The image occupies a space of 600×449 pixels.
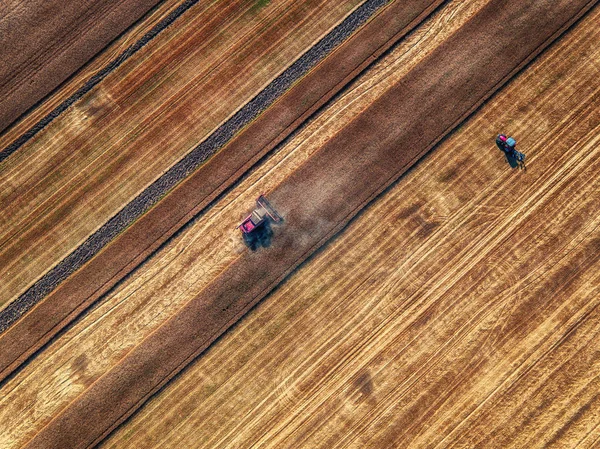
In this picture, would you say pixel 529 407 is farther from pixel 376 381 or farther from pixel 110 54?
pixel 110 54

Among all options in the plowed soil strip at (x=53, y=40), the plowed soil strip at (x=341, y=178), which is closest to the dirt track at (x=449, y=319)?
the plowed soil strip at (x=341, y=178)

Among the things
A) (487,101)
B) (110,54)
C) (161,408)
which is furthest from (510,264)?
(110,54)

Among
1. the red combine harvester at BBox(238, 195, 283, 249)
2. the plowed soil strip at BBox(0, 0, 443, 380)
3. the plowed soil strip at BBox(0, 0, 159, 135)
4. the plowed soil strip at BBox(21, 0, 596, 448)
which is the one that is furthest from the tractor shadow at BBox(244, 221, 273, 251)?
the plowed soil strip at BBox(0, 0, 159, 135)

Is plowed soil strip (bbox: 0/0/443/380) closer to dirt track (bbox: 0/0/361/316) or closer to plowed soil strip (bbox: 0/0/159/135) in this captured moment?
dirt track (bbox: 0/0/361/316)

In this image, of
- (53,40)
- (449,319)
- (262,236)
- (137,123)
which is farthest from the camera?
(53,40)

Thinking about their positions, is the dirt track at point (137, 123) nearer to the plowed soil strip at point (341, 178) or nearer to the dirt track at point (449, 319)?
the plowed soil strip at point (341, 178)

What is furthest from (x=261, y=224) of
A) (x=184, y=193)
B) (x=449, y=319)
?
(x=449, y=319)

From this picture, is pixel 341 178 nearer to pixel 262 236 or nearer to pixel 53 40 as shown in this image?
pixel 262 236
